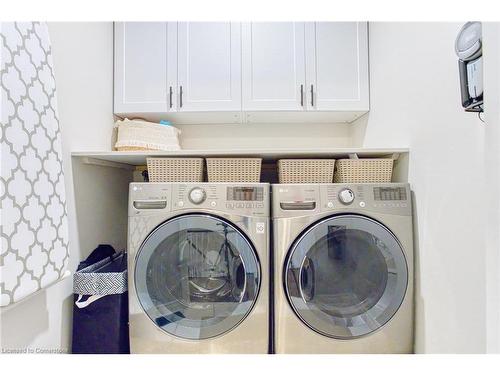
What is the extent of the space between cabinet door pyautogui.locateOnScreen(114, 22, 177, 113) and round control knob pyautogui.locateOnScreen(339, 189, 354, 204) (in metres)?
1.27

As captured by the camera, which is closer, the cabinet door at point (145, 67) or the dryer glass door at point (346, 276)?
the dryer glass door at point (346, 276)

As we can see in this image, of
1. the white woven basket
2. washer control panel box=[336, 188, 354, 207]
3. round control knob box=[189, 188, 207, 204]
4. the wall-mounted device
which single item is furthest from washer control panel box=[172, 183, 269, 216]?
the wall-mounted device

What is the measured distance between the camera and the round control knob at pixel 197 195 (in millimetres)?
1470

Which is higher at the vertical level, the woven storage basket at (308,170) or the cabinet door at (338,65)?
the cabinet door at (338,65)

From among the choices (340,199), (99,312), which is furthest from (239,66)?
(99,312)

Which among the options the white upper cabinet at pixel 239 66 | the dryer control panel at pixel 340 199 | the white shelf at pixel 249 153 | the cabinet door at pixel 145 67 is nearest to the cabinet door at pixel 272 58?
the white upper cabinet at pixel 239 66

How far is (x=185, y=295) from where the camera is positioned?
148 centimetres

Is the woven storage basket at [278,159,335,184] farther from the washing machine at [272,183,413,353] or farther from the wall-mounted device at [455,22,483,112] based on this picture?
the wall-mounted device at [455,22,483,112]

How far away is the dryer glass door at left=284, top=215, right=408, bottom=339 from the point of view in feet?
4.72

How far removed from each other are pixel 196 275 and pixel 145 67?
4.62ft

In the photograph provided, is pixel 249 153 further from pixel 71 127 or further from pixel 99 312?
pixel 99 312

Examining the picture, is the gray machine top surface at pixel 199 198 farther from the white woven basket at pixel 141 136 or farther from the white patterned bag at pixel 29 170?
the white woven basket at pixel 141 136
